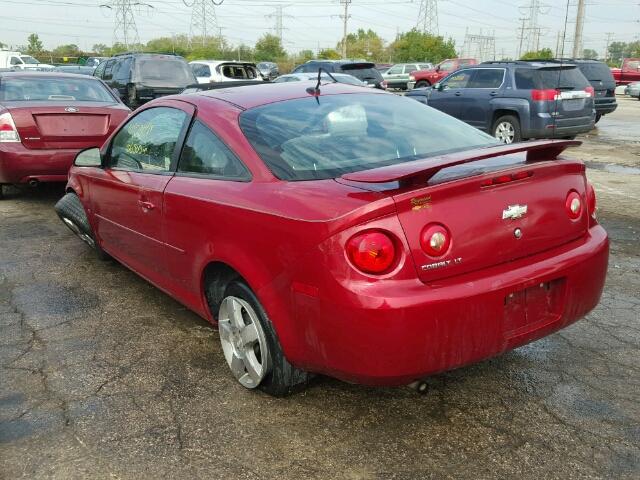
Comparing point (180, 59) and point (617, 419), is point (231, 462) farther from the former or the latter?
point (180, 59)

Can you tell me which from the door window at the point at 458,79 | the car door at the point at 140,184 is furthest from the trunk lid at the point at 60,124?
the door window at the point at 458,79

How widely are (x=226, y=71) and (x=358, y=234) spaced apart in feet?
53.8

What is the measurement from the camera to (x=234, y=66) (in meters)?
17.8

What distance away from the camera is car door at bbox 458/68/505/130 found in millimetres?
12625

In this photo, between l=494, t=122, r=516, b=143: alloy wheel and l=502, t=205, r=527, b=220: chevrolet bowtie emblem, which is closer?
l=502, t=205, r=527, b=220: chevrolet bowtie emblem

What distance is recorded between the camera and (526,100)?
11.8 metres

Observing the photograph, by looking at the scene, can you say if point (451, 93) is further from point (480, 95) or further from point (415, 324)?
point (415, 324)

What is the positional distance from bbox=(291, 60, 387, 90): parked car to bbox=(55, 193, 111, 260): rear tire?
14870mm

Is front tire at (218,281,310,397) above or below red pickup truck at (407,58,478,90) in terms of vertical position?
below

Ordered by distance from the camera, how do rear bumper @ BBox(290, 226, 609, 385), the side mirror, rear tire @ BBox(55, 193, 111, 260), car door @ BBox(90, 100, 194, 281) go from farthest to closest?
1. rear tire @ BBox(55, 193, 111, 260)
2. the side mirror
3. car door @ BBox(90, 100, 194, 281)
4. rear bumper @ BBox(290, 226, 609, 385)

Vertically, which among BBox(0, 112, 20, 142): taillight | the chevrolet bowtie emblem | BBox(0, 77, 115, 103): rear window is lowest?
BBox(0, 112, 20, 142): taillight

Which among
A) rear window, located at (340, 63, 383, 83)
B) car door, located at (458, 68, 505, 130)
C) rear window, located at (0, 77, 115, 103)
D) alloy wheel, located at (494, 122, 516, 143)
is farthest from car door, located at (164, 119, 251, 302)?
rear window, located at (340, 63, 383, 83)

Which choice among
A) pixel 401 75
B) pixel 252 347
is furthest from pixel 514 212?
pixel 401 75

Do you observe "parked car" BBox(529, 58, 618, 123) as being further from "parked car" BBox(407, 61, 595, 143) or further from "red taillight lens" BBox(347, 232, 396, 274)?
"red taillight lens" BBox(347, 232, 396, 274)
